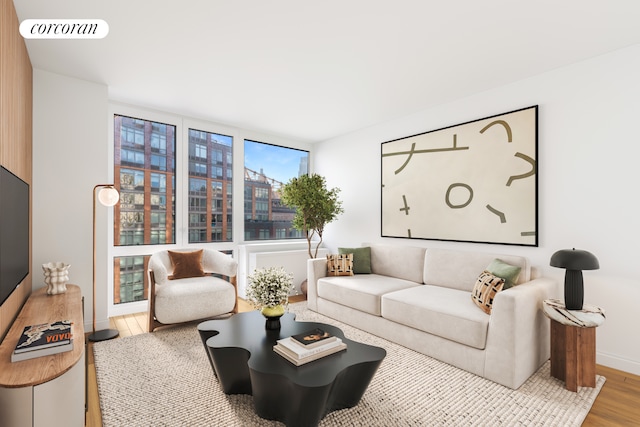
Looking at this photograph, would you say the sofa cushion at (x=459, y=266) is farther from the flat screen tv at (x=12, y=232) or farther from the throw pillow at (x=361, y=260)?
the flat screen tv at (x=12, y=232)

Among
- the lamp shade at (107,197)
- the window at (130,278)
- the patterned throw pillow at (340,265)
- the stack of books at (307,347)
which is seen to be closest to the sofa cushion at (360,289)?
the patterned throw pillow at (340,265)

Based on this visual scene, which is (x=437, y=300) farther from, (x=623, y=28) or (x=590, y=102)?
(x=623, y=28)

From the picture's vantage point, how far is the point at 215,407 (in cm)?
203

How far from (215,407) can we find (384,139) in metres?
3.86

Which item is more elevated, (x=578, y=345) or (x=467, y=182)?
(x=467, y=182)

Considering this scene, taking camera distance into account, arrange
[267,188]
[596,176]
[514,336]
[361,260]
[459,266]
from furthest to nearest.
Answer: [267,188] < [361,260] < [459,266] < [596,176] < [514,336]

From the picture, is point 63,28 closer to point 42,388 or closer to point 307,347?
point 42,388

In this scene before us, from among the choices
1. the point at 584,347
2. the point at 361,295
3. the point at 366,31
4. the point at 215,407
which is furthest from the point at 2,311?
the point at 584,347

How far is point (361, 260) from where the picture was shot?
4199 mm

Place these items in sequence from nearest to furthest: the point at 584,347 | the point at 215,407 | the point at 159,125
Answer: the point at 215,407 → the point at 584,347 → the point at 159,125

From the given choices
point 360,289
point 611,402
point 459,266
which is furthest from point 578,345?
point 360,289

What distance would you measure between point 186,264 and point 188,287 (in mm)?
455

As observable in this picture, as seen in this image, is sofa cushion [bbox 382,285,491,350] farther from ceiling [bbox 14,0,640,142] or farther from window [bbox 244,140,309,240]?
window [bbox 244,140,309,240]

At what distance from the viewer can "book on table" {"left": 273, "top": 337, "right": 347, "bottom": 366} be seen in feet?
6.15
